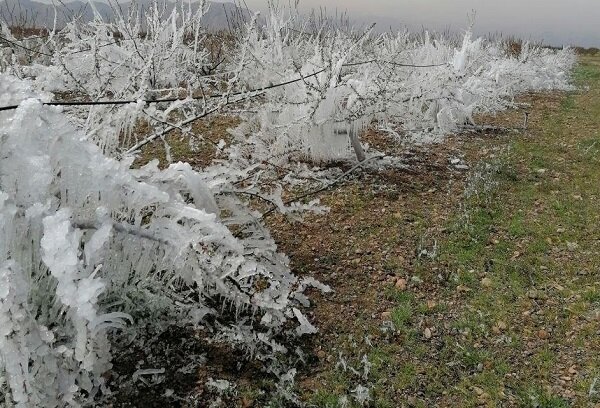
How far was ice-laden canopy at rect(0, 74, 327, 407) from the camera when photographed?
1.96 metres

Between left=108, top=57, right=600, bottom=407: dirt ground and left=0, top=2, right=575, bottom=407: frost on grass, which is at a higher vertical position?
left=0, top=2, right=575, bottom=407: frost on grass

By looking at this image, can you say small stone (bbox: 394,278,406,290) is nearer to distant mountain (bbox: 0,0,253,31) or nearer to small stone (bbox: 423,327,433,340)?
small stone (bbox: 423,327,433,340)

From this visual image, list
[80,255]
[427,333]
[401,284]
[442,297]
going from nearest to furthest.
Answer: [80,255]
[427,333]
[442,297]
[401,284]

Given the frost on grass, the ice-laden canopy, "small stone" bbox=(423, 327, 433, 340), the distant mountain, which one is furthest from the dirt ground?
the distant mountain

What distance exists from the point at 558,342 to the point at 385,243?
168cm

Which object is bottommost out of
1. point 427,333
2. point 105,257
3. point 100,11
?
point 427,333

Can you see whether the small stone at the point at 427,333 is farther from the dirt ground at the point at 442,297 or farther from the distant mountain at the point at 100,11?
the distant mountain at the point at 100,11

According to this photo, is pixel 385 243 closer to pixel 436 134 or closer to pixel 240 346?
pixel 240 346

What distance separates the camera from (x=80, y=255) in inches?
103

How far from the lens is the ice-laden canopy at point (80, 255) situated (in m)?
1.96

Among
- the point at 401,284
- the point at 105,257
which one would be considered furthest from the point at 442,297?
the point at 105,257

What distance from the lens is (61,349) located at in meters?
2.18

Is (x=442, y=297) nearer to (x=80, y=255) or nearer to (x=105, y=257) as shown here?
(x=105, y=257)

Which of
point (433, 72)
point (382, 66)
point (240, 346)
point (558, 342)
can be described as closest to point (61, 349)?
point (240, 346)
